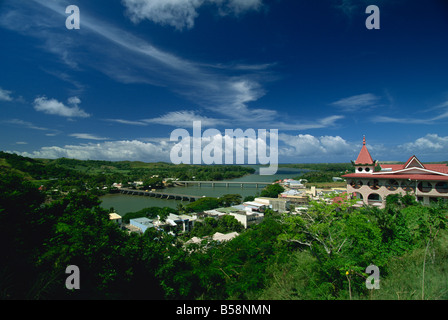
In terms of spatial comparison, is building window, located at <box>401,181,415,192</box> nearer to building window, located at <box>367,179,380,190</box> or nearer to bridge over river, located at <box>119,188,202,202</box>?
building window, located at <box>367,179,380,190</box>

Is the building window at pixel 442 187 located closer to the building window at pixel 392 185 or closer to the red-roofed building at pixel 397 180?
the red-roofed building at pixel 397 180

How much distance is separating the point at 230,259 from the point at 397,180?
12609 millimetres

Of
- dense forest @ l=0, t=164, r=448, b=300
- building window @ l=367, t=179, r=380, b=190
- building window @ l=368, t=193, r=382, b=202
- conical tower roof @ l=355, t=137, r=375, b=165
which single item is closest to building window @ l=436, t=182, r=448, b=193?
building window @ l=367, t=179, r=380, b=190

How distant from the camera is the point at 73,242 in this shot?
178 inches

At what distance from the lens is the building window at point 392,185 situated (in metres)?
12.7

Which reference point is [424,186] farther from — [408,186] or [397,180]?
[397,180]

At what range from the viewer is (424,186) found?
11.8m

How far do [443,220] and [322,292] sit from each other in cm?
424

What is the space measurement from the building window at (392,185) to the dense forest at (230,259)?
7826mm

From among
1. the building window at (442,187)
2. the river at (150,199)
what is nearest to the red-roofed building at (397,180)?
the building window at (442,187)

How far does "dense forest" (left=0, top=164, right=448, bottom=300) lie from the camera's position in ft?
10.8

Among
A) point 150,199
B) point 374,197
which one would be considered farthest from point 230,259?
point 150,199
